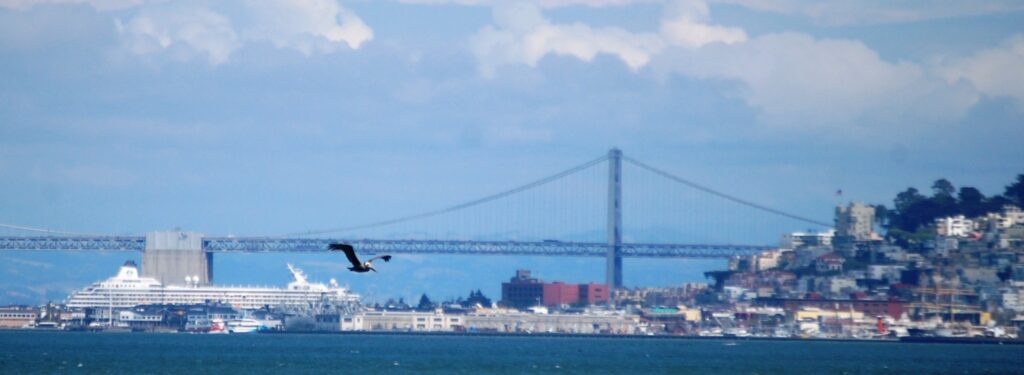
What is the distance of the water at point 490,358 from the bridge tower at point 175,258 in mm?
29570

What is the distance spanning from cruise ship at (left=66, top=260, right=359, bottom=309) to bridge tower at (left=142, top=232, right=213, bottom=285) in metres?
0.72

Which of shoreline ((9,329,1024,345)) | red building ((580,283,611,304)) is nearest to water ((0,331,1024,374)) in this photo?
shoreline ((9,329,1024,345))

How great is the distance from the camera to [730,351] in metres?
76.9

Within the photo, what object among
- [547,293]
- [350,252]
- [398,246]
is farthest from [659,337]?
[350,252]

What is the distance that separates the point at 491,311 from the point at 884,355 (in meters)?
42.5

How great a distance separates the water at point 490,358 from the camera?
5444 cm

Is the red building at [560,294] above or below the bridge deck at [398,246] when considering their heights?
below

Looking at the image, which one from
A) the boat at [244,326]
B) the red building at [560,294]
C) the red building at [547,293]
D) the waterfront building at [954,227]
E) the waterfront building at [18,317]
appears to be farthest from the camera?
the red building at [560,294]

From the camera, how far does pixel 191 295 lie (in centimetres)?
11600

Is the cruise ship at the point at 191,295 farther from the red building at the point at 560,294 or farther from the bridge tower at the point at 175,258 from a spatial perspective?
the red building at the point at 560,294

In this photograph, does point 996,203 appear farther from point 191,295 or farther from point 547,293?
point 191,295

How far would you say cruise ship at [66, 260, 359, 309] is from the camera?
116m

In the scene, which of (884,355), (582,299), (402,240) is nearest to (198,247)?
(402,240)

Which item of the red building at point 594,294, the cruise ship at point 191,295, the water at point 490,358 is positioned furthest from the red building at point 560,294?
the water at point 490,358
